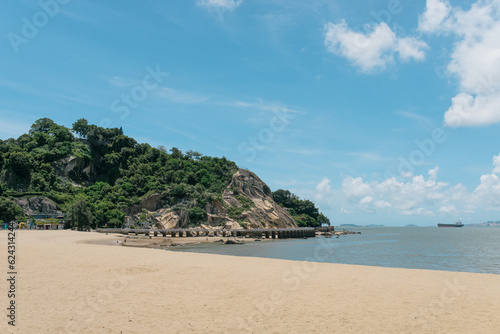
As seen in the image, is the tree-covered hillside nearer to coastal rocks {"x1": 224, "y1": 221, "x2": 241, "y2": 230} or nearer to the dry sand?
coastal rocks {"x1": 224, "y1": 221, "x2": 241, "y2": 230}

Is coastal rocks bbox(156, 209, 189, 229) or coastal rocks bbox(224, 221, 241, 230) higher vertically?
coastal rocks bbox(156, 209, 189, 229)

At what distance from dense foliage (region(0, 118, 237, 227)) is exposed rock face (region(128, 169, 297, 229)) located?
2359 millimetres

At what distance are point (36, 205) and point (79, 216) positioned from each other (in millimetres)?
19446

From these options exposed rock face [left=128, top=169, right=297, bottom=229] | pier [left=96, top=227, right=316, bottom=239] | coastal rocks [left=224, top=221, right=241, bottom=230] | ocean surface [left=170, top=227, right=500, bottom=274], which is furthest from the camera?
coastal rocks [left=224, top=221, right=241, bottom=230]

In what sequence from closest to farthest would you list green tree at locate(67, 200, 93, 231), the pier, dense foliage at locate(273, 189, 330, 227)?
green tree at locate(67, 200, 93, 231), the pier, dense foliage at locate(273, 189, 330, 227)

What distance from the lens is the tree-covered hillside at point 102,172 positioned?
287ft

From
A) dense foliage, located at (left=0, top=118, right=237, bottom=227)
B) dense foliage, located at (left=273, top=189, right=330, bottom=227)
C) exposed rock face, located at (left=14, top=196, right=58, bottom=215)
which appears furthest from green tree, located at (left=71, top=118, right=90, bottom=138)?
dense foliage, located at (left=273, top=189, right=330, bottom=227)

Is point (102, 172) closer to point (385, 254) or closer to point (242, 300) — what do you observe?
point (385, 254)

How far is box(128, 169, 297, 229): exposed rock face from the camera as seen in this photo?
290 feet

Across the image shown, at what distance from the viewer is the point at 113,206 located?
83.2 meters

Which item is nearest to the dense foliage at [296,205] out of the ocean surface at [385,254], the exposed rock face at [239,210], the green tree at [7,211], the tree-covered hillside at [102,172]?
the exposed rock face at [239,210]

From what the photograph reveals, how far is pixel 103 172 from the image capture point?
116 meters

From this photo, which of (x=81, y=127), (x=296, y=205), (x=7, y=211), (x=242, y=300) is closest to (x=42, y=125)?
(x=81, y=127)

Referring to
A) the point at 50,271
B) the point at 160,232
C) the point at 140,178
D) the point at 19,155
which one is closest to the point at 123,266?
the point at 50,271
